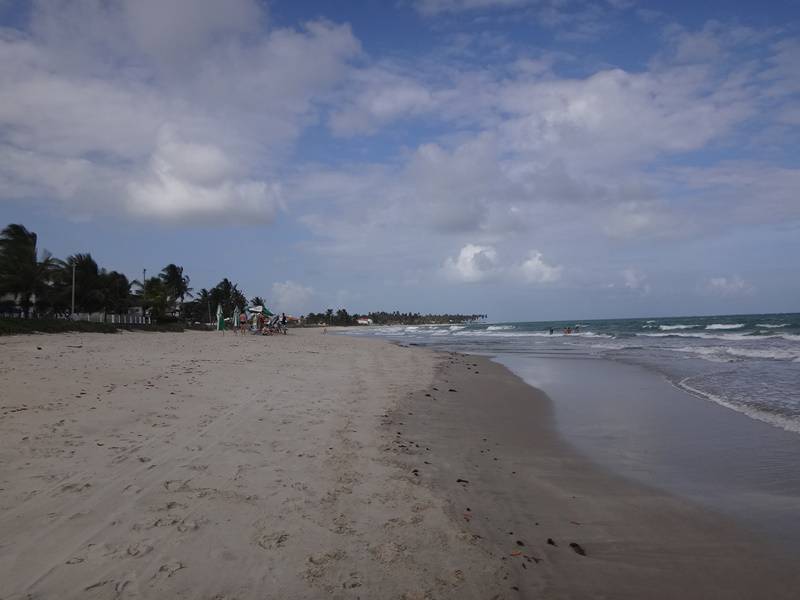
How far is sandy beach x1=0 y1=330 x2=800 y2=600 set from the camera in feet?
11.2

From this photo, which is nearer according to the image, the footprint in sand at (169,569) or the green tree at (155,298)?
the footprint in sand at (169,569)

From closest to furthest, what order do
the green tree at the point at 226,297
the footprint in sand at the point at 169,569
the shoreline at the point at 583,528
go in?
the footprint in sand at the point at 169,569
the shoreline at the point at 583,528
the green tree at the point at 226,297

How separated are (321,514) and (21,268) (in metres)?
45.2

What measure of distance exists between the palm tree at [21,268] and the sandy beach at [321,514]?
3829 centimetres

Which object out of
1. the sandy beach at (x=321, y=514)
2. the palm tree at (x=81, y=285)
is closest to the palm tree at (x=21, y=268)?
the palm tree at (x=81, y=285)

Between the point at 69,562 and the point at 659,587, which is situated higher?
the point at 69,562

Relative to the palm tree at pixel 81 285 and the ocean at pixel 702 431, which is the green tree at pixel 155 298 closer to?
the palm tree at pixel 81 285

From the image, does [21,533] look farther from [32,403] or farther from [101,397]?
[101,397]

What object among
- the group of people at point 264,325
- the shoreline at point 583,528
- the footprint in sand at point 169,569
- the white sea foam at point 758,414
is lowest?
the shoreline at point 583,528

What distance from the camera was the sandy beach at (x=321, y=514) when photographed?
3.41 metres

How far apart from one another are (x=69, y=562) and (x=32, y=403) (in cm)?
516

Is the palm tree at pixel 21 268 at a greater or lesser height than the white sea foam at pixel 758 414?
greater

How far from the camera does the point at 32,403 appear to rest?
7547mm

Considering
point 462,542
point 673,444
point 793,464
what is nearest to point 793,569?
point 462,542
